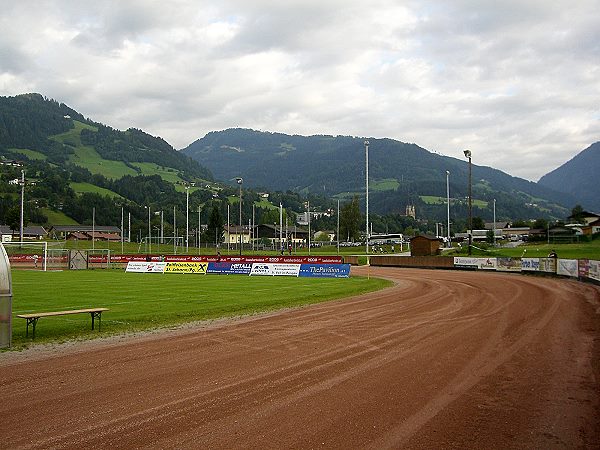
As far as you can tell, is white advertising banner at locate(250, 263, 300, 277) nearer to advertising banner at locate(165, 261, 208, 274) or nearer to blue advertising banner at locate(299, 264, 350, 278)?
blue advertising banner at locate(299, 264, 350, 278)

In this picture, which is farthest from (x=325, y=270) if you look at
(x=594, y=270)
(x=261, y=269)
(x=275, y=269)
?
(x=594, y=270)

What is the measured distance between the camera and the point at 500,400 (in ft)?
32.6

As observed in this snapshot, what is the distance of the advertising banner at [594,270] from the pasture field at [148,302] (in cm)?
1296

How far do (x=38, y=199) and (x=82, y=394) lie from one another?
163956 mm

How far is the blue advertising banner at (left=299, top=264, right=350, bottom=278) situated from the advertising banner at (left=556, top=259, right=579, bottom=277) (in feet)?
52.8

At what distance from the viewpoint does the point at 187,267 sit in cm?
5503

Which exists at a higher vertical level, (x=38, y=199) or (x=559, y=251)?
(x=38, y=199)

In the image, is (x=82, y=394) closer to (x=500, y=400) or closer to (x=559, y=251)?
(x=500, y=400)

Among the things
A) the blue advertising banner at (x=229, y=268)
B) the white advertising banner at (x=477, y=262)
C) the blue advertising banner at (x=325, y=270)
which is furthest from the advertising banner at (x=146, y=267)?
the white advertising banner at (x=477, y=262)

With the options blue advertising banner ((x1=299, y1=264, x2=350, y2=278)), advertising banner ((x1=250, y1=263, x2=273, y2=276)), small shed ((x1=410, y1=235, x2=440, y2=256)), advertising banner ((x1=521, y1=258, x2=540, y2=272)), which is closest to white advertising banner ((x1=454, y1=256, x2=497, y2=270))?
advertising banner ((x1=521, y1=258, x2=540, y2=272))

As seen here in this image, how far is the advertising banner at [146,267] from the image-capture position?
183ft

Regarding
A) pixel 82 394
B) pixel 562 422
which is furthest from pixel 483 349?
pixel 82 394

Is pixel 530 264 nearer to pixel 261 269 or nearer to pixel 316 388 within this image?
pixel 261 269

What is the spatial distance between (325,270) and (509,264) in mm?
16603
